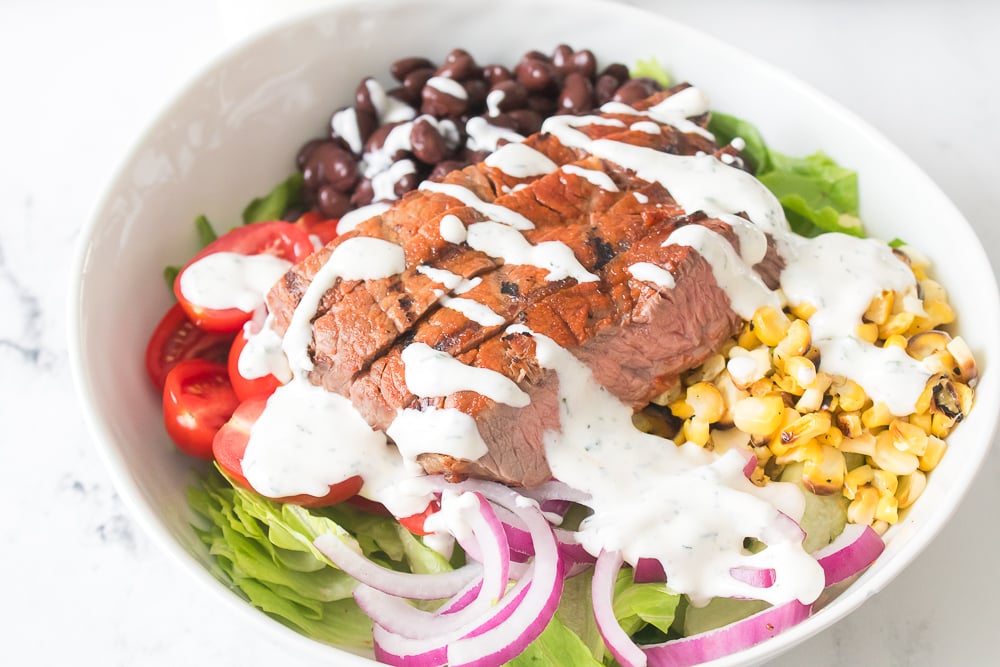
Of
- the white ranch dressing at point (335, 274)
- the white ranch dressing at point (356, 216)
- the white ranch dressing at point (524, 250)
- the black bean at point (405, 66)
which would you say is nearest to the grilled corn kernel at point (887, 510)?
the white ranch dressing at point (524, 250)

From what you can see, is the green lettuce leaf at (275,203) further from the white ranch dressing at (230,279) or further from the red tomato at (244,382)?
the red tomato at (244,382)

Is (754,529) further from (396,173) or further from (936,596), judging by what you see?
(396,173)

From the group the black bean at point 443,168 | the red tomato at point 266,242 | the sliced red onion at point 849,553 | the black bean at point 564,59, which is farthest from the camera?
the black bean at point 564,59

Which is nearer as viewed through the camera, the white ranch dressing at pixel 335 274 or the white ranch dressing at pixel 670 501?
the white ranch dressing at pixel 670 501

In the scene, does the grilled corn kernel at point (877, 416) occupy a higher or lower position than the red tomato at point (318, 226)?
higher

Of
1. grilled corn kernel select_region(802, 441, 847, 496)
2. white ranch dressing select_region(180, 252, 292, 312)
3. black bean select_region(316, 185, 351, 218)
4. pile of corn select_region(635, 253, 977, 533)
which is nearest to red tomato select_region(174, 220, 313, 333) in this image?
white ranch dressing select_region(180, 252, 292, 312)

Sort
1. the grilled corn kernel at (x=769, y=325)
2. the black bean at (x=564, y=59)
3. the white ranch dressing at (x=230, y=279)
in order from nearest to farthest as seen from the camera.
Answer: the grilled corn kernel at (x=769, y=325)
the white ranch dressing at (x=230, y=279)
the black bean at (x=564, y=59)

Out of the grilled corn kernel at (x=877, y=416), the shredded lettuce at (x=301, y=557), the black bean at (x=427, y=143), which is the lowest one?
the shredded lettuce at (x=301, y=557)
